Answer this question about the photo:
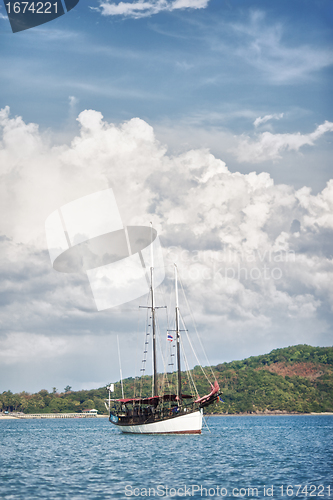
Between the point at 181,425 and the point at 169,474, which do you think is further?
the point at 181,425

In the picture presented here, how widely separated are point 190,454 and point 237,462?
679cm

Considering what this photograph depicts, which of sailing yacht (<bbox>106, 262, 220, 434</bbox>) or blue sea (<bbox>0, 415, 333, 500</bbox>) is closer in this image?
blue sea (<bbox>0, 415, 333, 500</bbox>)

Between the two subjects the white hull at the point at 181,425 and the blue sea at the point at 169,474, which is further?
the white hull at the point at 181,425

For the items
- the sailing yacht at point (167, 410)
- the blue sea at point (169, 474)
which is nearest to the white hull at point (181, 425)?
the sailing yacht at point (167, 410)

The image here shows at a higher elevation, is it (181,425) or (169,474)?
(169,474)

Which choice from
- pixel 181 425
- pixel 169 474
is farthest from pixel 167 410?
pixel 169 474

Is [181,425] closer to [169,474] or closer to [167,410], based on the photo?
[167,410]

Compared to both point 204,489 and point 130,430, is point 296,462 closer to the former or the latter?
point 204,489

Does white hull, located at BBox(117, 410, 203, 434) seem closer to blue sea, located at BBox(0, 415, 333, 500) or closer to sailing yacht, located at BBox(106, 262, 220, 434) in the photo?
sailing yacht, located at BBox(106, 262, 220, 434)

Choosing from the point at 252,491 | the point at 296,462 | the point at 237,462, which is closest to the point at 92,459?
the point at 237,462

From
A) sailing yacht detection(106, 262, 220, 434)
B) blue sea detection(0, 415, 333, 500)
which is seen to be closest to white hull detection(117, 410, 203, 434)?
sailing yacht detection(106, 262, 220, 434)

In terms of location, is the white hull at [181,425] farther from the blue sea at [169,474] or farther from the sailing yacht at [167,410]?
the blue sea at [169,474]

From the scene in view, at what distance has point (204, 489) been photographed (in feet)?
112

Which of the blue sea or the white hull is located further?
the white hull
